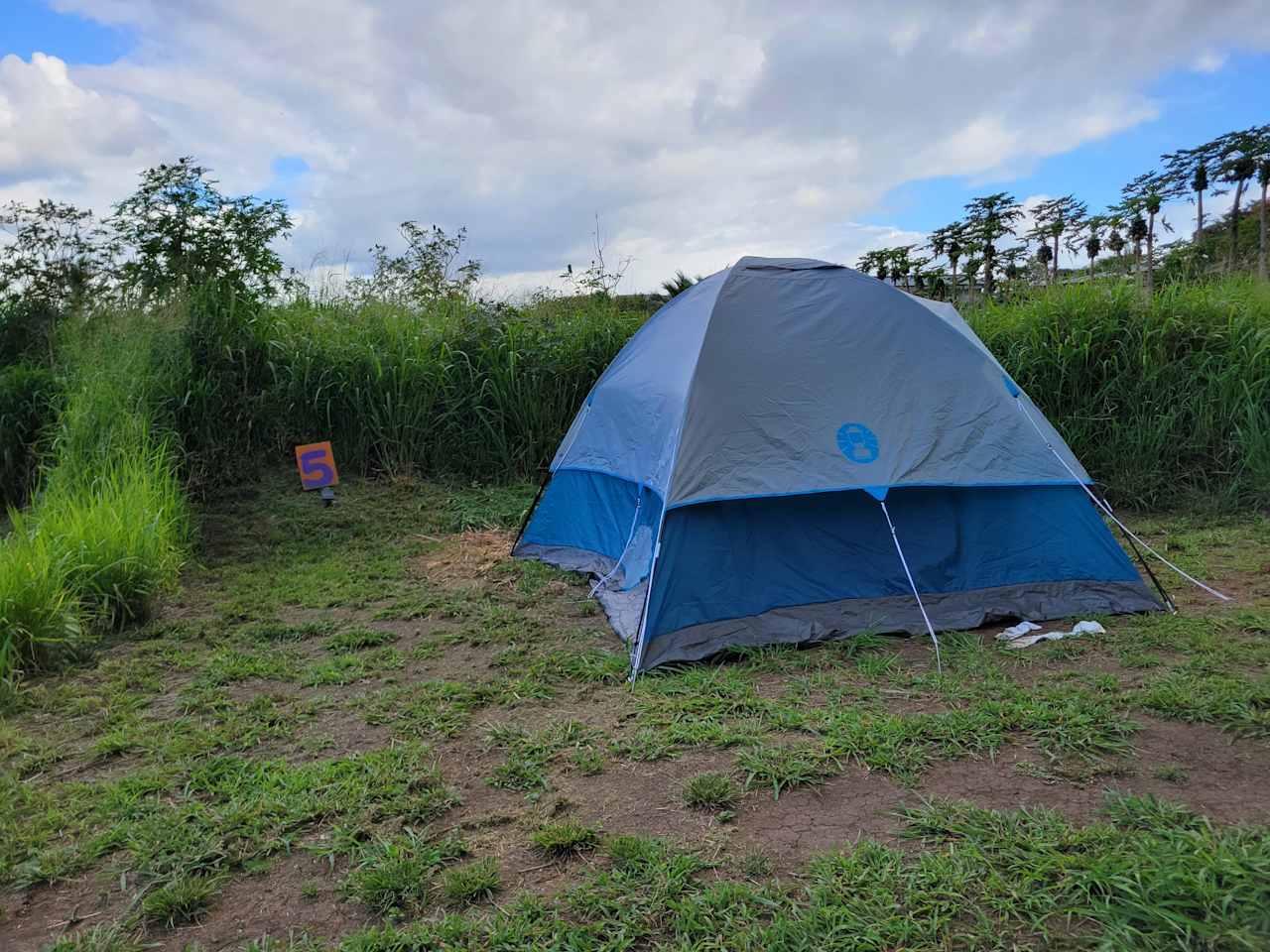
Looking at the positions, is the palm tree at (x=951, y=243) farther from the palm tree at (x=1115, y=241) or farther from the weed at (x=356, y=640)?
the weed at (x=356, y=640)

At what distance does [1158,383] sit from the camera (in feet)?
21.9

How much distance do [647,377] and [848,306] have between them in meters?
1.07

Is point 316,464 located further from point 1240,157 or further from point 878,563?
point 1240,157

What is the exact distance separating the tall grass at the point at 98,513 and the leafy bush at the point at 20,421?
0.28m

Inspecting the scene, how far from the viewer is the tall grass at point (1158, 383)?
20.7 feet

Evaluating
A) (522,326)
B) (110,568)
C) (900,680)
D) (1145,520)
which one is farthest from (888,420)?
(522,326)

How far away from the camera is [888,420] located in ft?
13.3

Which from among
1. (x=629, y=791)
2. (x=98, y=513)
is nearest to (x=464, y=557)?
(x=98, y=513)

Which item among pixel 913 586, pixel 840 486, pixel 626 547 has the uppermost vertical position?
pixel 840 486

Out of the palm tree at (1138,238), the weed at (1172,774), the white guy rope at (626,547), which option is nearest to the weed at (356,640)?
the white guy rope at (626,547)

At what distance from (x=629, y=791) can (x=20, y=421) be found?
676cm

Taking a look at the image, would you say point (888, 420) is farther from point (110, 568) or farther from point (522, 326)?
point (522, 326)

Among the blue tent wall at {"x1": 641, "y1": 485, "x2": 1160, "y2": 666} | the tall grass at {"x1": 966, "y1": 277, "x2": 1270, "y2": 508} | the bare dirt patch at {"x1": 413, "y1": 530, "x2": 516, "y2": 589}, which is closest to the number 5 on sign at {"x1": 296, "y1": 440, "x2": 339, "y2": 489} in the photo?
the bare dirt patch at {"x1": 413, "y1": 530, "x2": 516, "y2": 589}

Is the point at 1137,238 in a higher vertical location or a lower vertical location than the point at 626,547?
higher
